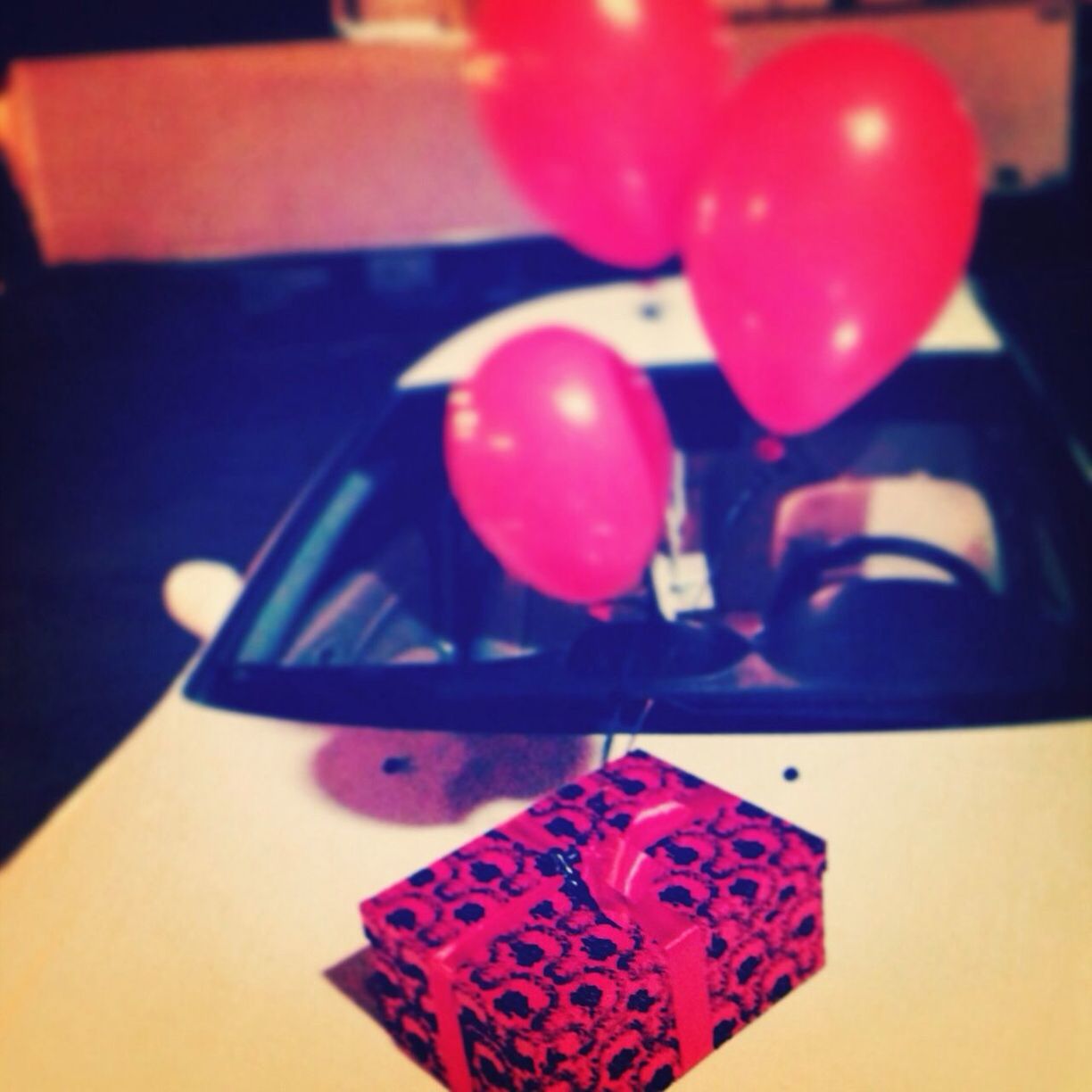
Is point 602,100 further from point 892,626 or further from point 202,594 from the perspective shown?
point 202,594

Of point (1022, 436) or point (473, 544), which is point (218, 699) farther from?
point (1022, 436)

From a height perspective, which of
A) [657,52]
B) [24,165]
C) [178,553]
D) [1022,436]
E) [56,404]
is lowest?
[178,553]

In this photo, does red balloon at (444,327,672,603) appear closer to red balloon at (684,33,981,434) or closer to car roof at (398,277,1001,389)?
red balloon at (684,33,981,434)

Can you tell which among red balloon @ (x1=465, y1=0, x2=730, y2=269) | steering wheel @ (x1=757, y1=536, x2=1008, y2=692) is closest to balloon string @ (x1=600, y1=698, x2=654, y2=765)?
steering wheel @ (x1=757, y1=536, x2=1008, y2=692)

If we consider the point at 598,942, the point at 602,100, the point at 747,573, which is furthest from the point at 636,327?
the point at 598,942

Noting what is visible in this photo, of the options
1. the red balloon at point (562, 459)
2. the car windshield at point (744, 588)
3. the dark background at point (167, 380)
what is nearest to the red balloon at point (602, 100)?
the red balloon at point (562, 459)

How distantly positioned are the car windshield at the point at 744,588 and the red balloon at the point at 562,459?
227 mm

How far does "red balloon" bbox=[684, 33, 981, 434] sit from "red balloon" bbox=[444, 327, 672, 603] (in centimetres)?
16

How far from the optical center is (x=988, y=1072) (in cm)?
100

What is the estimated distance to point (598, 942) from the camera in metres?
1.02

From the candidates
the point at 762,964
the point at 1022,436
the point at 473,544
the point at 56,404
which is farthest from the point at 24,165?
the point at 762,964

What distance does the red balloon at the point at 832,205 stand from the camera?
104 centimetres

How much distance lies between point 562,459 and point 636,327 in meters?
0.92

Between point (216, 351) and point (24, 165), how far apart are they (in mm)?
829
